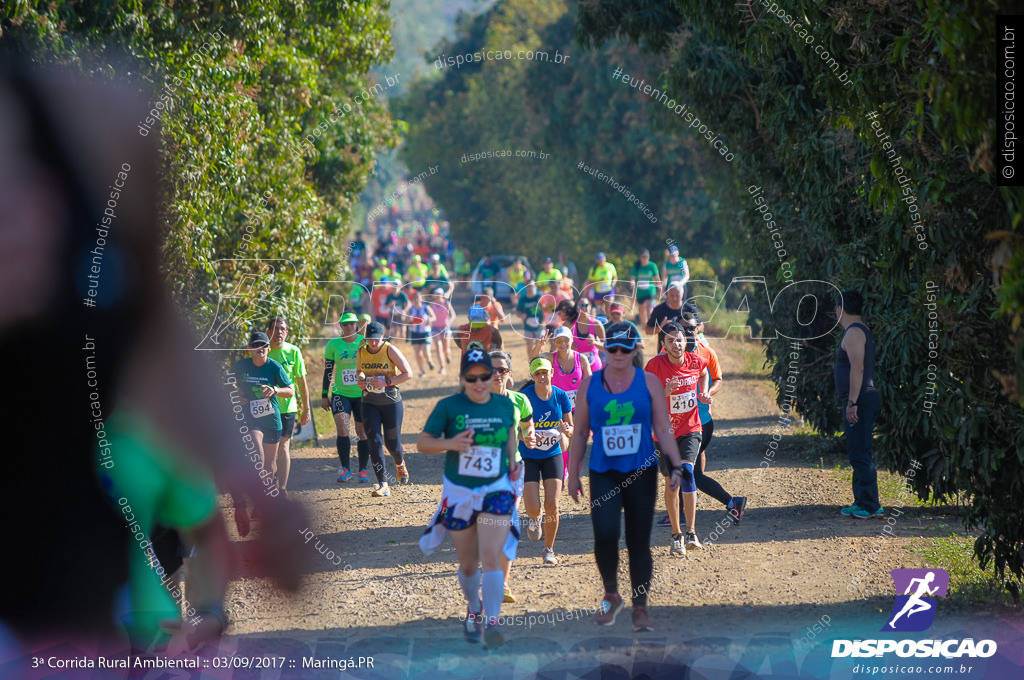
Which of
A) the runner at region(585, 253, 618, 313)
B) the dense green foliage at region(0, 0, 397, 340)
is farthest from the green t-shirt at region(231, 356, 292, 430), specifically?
the runner at region(585, 253, 618, 313)

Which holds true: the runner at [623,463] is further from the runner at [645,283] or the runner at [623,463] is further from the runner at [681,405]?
the runner at [645,283]

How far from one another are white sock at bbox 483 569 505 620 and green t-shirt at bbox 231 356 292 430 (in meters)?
4.26

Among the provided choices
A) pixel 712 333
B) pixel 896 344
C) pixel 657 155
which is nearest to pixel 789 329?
pixel 896 344

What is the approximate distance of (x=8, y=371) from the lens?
279 cm

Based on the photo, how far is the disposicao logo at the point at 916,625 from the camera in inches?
248

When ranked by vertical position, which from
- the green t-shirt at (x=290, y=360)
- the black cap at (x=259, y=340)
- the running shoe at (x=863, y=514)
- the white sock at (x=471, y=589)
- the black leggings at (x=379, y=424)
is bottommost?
the running shoe at (x=863, y=514)

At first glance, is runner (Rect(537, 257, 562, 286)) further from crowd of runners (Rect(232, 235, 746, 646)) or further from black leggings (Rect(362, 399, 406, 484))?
black leggings (Rect(362, 399, 406, 484))

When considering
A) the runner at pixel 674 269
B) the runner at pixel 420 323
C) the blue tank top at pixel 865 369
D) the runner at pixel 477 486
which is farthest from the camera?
the runner at pixel 674 269

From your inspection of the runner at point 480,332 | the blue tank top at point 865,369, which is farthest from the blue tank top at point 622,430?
the runner at point 480,332

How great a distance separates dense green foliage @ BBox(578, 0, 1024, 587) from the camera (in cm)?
512

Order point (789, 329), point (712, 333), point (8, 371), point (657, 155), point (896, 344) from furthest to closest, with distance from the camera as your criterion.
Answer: point (657, 155), point (712, 333), point (789, 329), point (896, 344), point (8, 371)

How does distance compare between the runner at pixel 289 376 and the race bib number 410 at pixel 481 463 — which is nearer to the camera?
the race bib number 410 at pixel 481 463

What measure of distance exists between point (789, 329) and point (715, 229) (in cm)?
2302

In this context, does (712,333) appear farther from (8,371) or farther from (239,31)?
(8,371)
